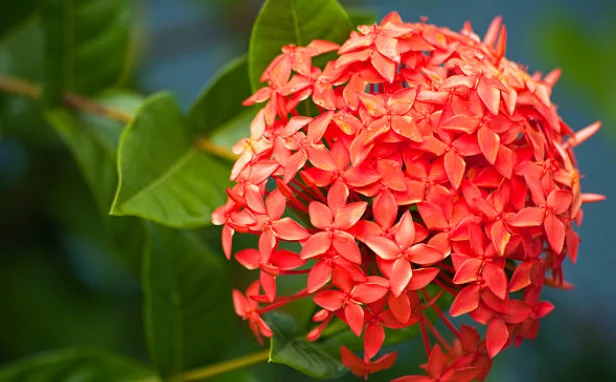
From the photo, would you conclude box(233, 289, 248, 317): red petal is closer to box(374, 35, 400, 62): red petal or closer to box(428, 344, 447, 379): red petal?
box(428, 344, 447, 379): red petal

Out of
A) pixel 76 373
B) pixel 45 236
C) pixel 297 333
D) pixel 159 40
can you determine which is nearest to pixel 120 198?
pixel 297 333

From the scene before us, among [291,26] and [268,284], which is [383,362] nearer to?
[268,284]

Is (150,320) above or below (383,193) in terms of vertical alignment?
below

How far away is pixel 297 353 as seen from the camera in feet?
3.12

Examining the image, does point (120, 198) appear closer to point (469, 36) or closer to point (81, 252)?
point (469, 36)

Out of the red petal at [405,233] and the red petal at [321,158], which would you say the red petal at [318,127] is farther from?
the red petal at [405,233]

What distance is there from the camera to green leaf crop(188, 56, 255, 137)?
1.27 m

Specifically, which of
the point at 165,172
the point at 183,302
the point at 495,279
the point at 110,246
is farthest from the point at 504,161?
the point at 110,246

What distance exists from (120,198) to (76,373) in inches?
20.1

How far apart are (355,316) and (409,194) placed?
14 centimetres

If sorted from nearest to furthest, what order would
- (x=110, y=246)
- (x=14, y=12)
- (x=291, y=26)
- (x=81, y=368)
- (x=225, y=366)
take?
(x=291, y=26) → (x=225, y=366) → (x=81, y=368) → (x=14, y=12) → (x=110, y=246)

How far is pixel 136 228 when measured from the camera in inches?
52.9

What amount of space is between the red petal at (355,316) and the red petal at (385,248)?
0.22 feet

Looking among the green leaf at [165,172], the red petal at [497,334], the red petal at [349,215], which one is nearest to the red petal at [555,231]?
the red petal at [497,334]
